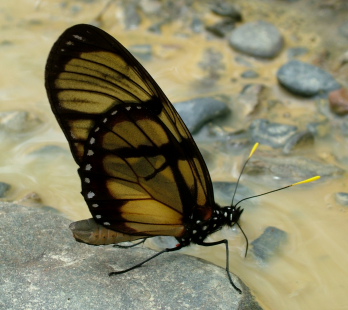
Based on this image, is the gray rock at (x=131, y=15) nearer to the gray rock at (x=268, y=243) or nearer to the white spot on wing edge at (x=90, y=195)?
the gray rock at (x=268, y=243)

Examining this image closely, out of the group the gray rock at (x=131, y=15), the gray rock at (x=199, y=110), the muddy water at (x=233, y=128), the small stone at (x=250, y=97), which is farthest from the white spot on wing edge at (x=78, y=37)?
the gray rock at (x=131, y=15)

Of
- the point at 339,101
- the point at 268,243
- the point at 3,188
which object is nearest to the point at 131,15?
the point at 339,101

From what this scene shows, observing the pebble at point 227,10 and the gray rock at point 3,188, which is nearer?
the gray rock at point 3,188

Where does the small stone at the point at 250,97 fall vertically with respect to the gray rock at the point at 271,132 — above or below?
above

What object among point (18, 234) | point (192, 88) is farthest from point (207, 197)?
point (192, 88)

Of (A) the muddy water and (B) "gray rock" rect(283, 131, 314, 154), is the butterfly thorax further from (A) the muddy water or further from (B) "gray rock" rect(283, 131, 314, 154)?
(B) "gray rock" rect(283, 131, 314, 154)
